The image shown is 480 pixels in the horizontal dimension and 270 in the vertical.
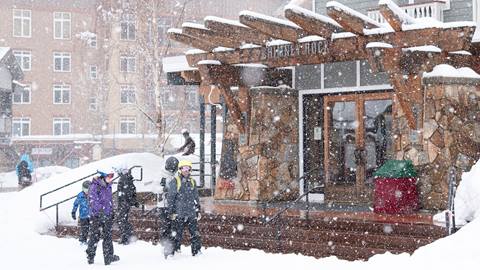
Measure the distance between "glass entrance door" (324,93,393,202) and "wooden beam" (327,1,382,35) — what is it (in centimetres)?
272

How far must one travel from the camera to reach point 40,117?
49656 millimetres

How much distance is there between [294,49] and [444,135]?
3226 mm

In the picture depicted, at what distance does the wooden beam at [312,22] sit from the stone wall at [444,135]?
78.8 inches

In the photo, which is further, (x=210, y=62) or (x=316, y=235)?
(x=210, y=62)

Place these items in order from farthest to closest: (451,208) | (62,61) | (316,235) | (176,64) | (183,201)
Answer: (62,61), (176,64), (316,235), (183,201), (451,208)

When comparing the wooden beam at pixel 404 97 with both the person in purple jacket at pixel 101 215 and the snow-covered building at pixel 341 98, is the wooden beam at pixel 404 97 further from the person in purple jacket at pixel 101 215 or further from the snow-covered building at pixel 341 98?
the person in purple jacket at pixel 101 215

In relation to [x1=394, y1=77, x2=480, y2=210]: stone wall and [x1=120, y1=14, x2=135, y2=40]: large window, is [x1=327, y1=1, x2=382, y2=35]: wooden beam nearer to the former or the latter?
[x1=394, y1=77, x2=480, y2=210]: stone wall

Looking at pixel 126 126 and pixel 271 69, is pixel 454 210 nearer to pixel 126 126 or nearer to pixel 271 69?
pixel 271 69

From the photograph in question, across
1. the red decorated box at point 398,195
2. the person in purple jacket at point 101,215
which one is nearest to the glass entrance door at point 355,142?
the red decorated box at point 398,195

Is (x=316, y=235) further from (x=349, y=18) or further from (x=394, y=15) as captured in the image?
(x=394, y=15)

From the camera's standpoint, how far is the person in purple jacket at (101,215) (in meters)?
11.1

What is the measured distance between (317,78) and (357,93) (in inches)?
44.2

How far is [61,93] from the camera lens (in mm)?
50406

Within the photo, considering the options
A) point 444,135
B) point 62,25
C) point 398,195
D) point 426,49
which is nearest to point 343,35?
point 426,49
